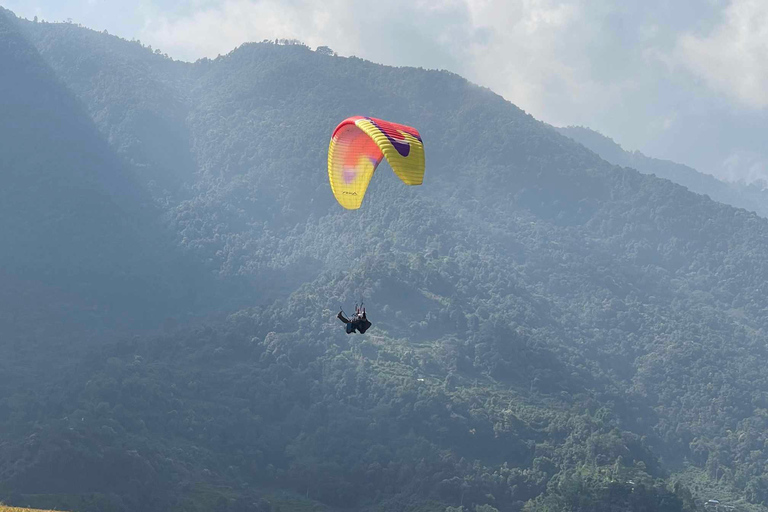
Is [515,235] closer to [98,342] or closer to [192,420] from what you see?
[98,342]

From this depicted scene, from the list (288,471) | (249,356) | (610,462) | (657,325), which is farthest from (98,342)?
(657,325)

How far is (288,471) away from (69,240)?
62.8m

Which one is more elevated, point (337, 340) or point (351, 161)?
point (337, 340)

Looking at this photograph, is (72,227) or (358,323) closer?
(358,323)

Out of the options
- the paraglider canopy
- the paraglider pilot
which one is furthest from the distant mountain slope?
the paraglider pilot

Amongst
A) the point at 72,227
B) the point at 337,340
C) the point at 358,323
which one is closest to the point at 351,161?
the point at 358,323

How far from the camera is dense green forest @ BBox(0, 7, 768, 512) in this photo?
343 feet

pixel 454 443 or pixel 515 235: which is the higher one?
pixel 515 235

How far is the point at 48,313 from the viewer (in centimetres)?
14200

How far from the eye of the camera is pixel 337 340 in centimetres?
13588

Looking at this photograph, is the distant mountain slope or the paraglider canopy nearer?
the paraglider canopy

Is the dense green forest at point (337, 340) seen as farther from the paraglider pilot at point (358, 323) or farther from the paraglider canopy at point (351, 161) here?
the paraglider pilot at point (358, 323)

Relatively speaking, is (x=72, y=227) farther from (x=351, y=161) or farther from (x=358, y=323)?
(x=358, y=323)

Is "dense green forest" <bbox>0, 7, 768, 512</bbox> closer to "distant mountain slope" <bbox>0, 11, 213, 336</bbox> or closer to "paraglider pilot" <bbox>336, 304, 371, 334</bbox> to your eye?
"distant mountain slope" <bbox>0, 11, 213, 336</bbox>
